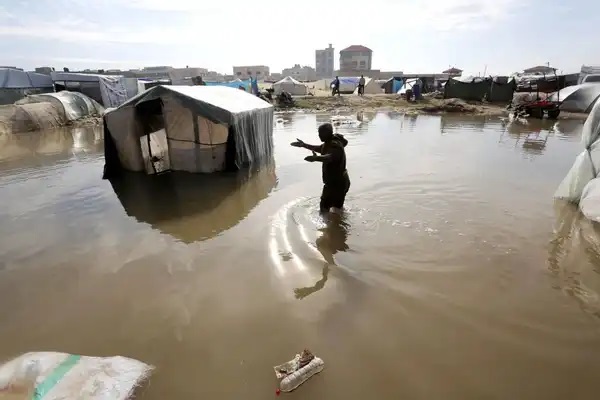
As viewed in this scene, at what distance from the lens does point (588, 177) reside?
627cm

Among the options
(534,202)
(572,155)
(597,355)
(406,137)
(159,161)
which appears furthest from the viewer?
(406,137)

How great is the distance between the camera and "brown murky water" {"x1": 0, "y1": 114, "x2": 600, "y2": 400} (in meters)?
3.00

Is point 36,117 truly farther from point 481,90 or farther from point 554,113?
point 481,90

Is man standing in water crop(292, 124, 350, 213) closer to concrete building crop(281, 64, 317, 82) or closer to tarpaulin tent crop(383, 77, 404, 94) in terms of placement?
tarpaulin tent crop(383, 77, 404, 94)

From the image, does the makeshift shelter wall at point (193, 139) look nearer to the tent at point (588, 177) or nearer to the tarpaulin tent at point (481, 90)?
the tent at point (588, 177)

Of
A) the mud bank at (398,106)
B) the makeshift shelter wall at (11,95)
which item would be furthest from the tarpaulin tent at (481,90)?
the makeshift shelter wall at (11,95)

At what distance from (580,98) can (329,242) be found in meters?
25.7

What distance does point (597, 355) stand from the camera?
3.09 m

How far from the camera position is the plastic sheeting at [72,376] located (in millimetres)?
2590

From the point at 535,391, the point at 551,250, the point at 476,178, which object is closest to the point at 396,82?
the point at 476,178

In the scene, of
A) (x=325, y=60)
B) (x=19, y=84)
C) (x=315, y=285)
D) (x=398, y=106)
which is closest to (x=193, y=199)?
(x=315, y=285)

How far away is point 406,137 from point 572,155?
5.70 metres

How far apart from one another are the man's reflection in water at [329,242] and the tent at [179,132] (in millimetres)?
3924

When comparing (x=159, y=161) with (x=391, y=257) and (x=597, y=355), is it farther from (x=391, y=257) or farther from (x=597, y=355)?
(x=597, y=355)
